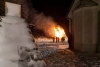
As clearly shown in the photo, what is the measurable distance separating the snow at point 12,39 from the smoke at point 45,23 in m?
30.9

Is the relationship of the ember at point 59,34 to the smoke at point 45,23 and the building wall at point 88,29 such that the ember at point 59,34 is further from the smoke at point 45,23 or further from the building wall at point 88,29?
the building wall at point 88,29

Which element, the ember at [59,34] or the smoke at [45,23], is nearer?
the ember at [59,34]

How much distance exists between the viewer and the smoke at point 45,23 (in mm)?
35875

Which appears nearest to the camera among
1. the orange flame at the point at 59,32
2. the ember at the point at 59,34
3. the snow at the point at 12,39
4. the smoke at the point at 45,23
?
the snow at the point at 12,39

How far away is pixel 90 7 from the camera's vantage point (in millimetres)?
12555

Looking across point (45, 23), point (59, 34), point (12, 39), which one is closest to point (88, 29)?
point (12, 39)

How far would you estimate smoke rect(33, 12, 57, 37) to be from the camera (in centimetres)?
3588

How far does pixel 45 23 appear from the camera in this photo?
3725 cm

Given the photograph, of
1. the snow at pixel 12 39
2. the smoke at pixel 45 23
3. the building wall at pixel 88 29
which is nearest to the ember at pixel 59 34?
the smoke at pixel 45 23

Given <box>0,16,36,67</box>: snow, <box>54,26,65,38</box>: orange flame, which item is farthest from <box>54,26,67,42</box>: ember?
<box>0,16,36,67</box>: snow

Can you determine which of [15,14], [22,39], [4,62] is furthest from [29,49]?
[15,14]

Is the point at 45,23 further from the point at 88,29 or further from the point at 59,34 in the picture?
the point at 88,29

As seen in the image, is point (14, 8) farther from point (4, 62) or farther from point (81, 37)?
point (81, 37)

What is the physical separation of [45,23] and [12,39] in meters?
33.3
